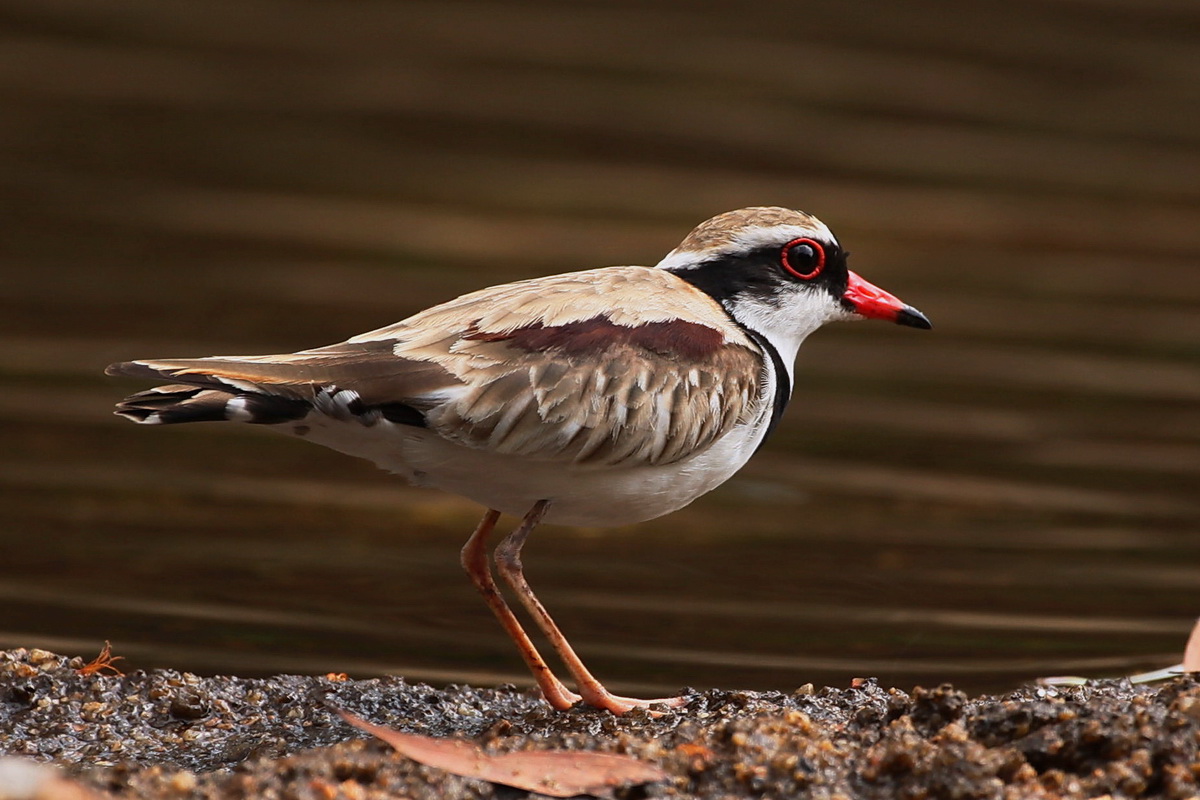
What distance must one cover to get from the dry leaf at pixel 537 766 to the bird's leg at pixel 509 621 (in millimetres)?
1044

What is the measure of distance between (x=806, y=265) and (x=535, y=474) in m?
1.45

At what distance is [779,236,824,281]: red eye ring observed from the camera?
6.19 meters

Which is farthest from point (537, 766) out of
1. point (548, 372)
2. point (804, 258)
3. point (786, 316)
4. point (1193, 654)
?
point (1193, 654)

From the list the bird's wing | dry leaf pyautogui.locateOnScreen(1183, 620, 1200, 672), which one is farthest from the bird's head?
dry leaf pyautogui.locateOnScreen(1183, 620, 1200, 672)

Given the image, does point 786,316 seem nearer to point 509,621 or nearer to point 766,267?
point 766,267

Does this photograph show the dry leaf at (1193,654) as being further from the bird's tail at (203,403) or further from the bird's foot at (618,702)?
the bird's tail at (203,403)

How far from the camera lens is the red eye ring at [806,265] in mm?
6191

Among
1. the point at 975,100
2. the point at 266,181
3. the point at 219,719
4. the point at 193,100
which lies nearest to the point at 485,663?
the point at 219,719

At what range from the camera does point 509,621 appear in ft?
18.6

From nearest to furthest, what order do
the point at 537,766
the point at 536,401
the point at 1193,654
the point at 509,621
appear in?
the point at 537,766 < the point at 536,401 < the point at 509,621 < the point at 1193,654

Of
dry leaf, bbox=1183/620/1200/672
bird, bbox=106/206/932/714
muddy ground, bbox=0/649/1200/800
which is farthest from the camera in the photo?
dry leaf, bbox=1183/620/1200/672

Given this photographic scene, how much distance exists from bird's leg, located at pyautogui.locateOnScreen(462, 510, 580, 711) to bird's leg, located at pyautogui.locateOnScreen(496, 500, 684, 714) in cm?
7

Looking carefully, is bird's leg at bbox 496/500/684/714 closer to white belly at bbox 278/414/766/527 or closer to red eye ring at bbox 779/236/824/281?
white belly at bbox 278/414/766/527

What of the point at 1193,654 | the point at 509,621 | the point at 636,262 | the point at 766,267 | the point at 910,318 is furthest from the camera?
the point at 636,262
